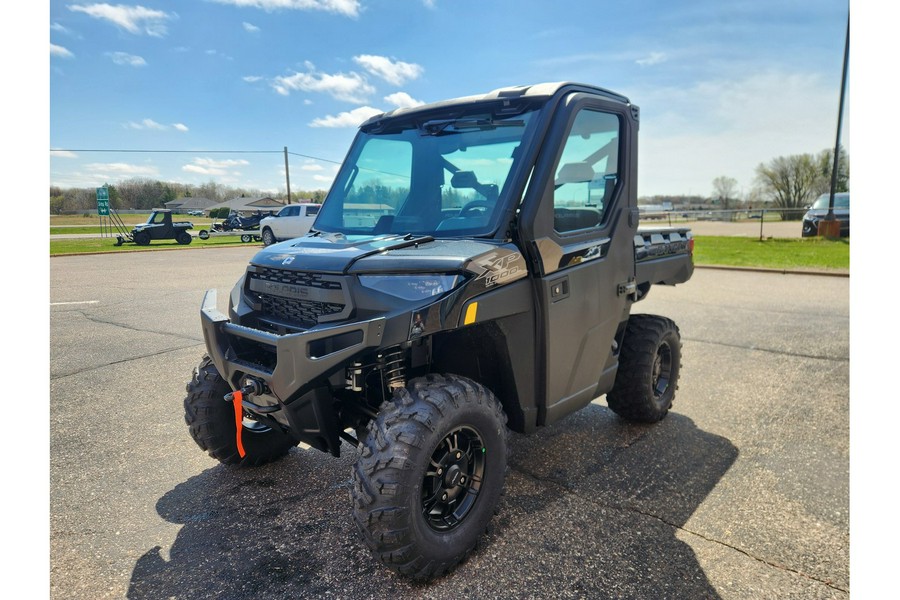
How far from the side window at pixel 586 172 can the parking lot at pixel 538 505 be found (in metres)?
1.63

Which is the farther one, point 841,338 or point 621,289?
point 841,338

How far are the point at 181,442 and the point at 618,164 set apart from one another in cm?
371

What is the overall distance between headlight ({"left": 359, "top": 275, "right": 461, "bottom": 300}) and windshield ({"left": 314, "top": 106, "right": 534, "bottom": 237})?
466 mm

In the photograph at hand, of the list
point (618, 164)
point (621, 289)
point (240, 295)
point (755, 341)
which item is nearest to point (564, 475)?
point (621, 289)

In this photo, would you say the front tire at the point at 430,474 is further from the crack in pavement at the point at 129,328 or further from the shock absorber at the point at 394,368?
the crack in pavement at the point at 129,328

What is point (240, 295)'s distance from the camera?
3205mm

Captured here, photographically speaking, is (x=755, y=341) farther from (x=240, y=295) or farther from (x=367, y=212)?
(x=240, y=295)

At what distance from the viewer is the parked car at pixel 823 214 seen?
1953cm

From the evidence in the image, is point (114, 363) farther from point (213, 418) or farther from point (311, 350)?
point (311, 350)

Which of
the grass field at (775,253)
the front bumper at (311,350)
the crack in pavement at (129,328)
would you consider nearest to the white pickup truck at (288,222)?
the grass field at (775,253)

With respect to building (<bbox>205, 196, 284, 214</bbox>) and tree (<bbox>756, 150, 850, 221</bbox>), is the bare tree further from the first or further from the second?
building (<bbox>205, 196, 284, 214</bbox>)

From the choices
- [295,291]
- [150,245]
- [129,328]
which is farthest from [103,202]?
[295,291]

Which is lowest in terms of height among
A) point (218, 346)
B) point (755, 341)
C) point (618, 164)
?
point (755, 341)

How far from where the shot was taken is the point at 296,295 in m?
2.81
